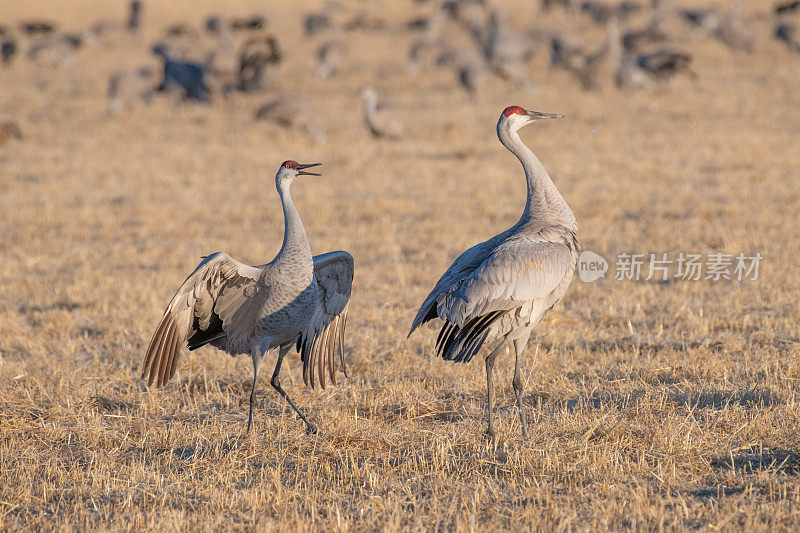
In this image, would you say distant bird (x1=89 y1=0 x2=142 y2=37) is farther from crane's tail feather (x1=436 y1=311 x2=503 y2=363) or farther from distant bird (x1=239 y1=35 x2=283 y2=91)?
crane's tail feather (x1=436 y1=311 x2=503 y2=363)

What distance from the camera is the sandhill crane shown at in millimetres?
5020

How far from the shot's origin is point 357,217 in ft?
37.2

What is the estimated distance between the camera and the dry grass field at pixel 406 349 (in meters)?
4.31

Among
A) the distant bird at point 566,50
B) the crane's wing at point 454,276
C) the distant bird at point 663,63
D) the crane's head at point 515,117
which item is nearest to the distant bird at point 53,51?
the distant bird at point 566,50

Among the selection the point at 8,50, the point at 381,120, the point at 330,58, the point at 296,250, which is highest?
the point at 8,50

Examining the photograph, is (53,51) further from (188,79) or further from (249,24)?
(249,24)

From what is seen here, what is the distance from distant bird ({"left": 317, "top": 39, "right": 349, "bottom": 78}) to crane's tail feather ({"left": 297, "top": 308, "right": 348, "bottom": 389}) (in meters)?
19.3

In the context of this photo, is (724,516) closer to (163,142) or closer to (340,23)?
(163,142)

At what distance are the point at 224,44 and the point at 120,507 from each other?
20765 mm

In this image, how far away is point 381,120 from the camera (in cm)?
1627

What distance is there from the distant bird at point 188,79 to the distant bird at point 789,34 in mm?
15077

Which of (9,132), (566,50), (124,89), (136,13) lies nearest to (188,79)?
(124,89)

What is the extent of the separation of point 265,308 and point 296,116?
11.9 meters

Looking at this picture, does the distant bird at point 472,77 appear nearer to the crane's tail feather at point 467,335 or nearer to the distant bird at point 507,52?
the distant bird at point 507,52
